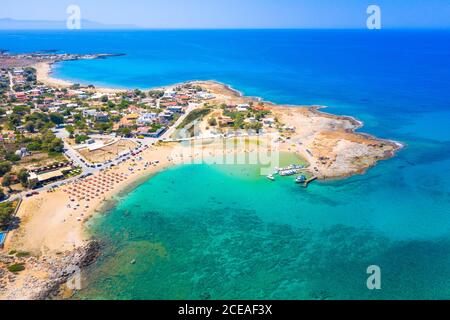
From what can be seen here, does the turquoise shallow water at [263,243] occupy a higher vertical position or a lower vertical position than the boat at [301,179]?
lower

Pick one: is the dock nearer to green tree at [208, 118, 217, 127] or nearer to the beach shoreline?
the beach shoreline

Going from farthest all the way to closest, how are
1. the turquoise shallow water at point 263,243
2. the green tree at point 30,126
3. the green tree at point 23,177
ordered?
the green tree at point 30,126
the green tree at point 23,177
the turquoise shallow water at point 263,243

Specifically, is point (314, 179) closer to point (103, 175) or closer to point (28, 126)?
point (103, 175)

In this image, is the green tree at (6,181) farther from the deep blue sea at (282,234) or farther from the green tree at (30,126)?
the green tree at (30,126)

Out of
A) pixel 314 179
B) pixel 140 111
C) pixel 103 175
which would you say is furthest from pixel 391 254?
pixel 140 111

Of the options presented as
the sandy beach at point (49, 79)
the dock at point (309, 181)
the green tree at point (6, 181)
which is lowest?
the dock at point (309, 181)

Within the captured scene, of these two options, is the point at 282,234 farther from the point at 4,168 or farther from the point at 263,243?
the point at 4,168

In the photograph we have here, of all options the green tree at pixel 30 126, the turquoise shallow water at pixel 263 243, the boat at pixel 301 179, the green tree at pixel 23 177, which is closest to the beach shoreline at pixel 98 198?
the turquoise shallow water at pixel 263 243

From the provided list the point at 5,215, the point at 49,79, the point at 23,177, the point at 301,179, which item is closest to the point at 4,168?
the point at 23,177
